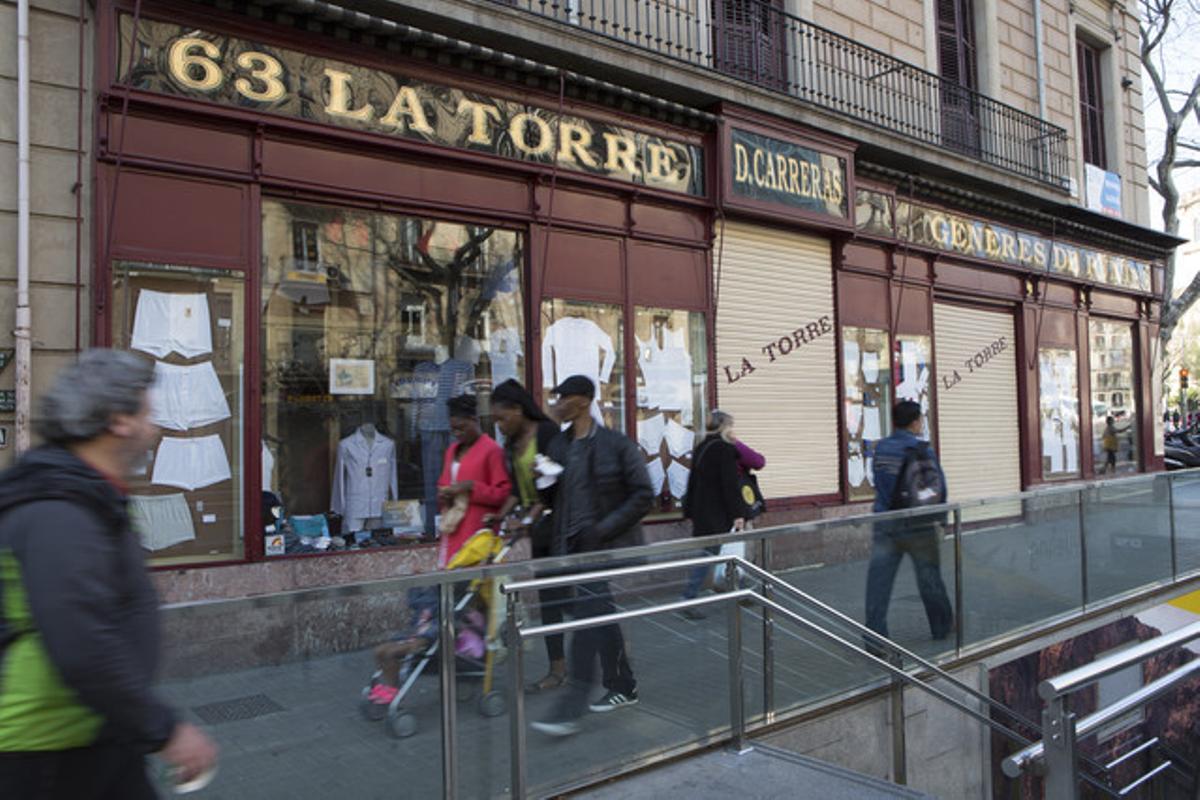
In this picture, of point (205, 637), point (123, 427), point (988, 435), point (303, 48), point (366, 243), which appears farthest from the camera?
point (988, 435)

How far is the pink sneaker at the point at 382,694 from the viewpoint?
3.30 m

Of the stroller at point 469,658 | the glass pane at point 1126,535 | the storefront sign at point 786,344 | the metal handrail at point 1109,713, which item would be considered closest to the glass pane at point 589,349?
the storefront sign at point 786,344

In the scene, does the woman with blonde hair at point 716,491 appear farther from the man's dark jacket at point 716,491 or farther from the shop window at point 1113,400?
the shop window at point 1113,400

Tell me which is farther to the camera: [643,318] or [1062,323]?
[1062,323]

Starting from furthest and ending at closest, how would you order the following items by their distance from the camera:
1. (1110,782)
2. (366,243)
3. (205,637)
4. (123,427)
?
(366,243) < (1110,782) < (205,637) < (123,427)

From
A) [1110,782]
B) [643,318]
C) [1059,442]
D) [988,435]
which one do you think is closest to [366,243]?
[643,318]

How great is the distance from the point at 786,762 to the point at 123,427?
11.8 feet

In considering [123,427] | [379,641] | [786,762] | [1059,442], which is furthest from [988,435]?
[123,427]

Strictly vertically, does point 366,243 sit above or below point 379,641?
above

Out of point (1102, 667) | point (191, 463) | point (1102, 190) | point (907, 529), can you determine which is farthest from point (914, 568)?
point (1102, 190)

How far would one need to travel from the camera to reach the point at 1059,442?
15.6 meters

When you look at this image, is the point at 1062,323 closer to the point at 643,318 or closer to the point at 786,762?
the point at 643,318

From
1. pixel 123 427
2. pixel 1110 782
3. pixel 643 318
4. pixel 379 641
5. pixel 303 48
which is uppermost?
pixel 303 48

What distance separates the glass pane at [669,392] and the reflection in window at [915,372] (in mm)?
3928
